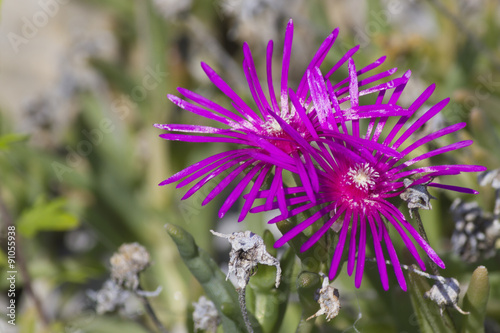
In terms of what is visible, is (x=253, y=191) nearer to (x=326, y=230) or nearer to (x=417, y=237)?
(x=326, y=230)

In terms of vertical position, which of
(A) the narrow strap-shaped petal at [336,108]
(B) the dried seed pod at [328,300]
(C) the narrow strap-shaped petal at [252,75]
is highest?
(C) the narrow strap-shaped petal at [252,75]

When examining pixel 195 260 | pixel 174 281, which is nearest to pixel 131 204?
pixel 174 281

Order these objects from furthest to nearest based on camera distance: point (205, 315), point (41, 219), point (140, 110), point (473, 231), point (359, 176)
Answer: point (140, 110) → point (41, 219) → point (473, 231) → point (205, 315) → point (359, 176)

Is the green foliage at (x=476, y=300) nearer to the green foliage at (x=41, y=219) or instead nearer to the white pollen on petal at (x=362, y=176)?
the white pollen on petal at (x=362, y=176)

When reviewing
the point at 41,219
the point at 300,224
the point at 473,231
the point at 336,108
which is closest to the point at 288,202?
the point at 300,224

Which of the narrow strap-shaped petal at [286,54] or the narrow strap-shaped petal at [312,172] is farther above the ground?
the narrow strap-shaped petal at [286,54]

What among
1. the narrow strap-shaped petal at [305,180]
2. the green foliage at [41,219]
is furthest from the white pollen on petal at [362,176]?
the green foliage at [41,219]
